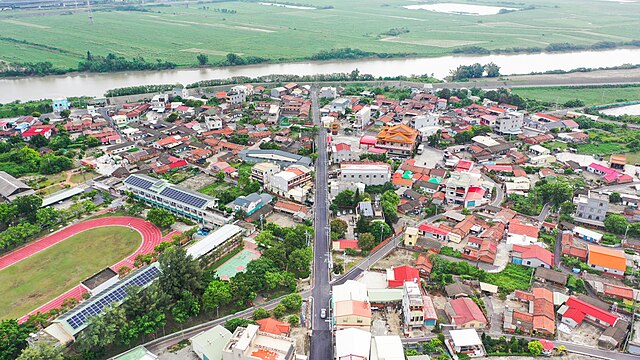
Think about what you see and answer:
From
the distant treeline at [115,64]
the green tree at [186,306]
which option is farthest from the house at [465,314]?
the distant treeline at [115,64]

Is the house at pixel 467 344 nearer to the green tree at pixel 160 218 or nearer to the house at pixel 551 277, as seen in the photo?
the house at pixel 551 277

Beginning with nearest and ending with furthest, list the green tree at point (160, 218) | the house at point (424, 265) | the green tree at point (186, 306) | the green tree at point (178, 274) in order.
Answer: the green tree at point (186, 306), the green tree at point (178, 274), the house at point (424, 265), the green tree at point (160, 218)

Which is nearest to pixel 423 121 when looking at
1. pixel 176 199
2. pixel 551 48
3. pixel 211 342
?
pixel 176 199

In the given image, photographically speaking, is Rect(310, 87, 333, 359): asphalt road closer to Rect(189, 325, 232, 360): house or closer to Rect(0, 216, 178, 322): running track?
Rect(189, 325, 232, 360): house

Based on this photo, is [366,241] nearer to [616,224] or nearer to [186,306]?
[186,306]

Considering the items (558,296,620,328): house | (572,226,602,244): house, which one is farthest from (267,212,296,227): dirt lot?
(572,226,602,244): house

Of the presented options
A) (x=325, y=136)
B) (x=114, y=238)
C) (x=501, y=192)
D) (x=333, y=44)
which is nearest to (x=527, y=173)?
(x=501, y=192)
